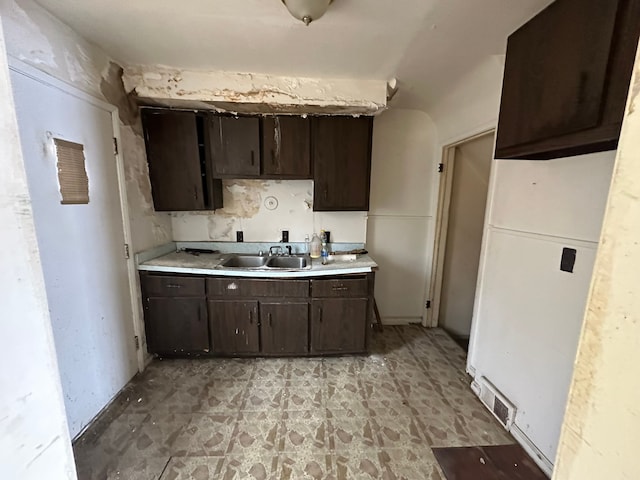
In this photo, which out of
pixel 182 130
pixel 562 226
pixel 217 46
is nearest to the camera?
pixel 562 226

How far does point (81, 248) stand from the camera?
5.26 feet

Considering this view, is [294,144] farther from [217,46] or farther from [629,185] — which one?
[629,185]

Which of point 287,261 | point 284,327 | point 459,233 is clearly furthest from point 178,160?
point 459,233

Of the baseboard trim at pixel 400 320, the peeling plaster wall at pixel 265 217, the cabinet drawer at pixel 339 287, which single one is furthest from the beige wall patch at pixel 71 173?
the baseboard trim at pixel 400 320

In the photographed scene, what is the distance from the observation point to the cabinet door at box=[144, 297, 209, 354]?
7.35ft

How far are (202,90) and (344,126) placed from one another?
1196 mm

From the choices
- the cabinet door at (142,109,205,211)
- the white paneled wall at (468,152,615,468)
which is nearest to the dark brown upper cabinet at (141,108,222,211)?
the cabinet door at (142,109,205,211)

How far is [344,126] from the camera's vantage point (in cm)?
234

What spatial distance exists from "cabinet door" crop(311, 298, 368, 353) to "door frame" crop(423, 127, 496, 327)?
43.0 inches

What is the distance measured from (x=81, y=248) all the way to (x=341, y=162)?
201 centimetres

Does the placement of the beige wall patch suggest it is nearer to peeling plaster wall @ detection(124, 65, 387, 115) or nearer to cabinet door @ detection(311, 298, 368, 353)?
peeling plaster wall @ detection(124, 65, 387, 115)

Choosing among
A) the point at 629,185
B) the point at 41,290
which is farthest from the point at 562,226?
the point at 41,290

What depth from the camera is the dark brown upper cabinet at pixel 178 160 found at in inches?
87.8

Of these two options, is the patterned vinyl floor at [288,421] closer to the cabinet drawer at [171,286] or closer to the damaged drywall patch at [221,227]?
the cabinet drawer at [171,286]
